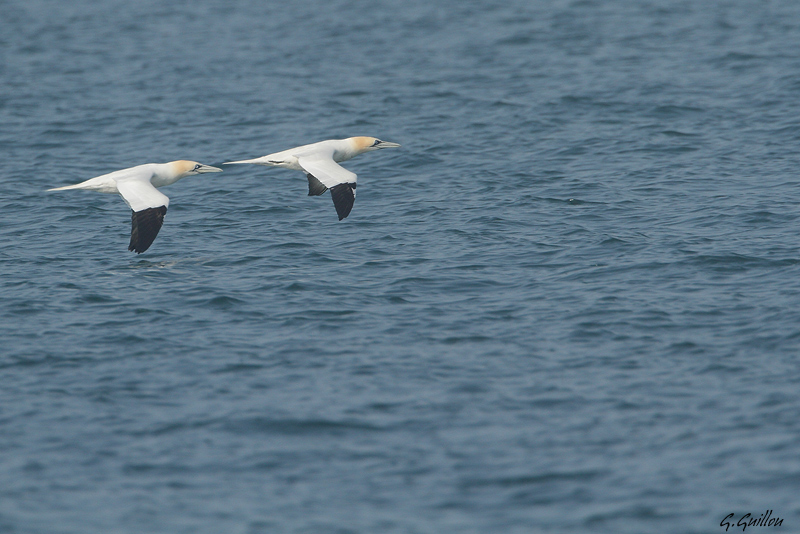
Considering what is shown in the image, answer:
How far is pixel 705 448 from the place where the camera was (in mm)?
11734

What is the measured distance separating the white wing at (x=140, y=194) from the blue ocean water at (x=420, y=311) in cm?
106

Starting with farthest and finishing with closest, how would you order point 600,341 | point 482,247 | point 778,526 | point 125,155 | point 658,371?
point 125,155, point 482,247, point 600,341, point 658,371, point 778,526

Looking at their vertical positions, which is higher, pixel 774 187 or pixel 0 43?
pixel 0 43

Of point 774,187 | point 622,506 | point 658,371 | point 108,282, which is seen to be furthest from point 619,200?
point 622,506

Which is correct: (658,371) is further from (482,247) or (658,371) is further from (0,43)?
(0,43)

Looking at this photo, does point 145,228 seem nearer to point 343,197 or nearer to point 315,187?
point 343,197

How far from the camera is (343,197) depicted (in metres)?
18.5

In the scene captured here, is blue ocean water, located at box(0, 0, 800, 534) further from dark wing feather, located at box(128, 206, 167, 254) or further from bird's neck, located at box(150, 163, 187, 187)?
bird's neck, located at box(150, 163, 187, 187)

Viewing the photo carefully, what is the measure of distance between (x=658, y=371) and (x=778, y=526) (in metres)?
3.44

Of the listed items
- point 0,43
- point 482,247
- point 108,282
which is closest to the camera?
point 108,282

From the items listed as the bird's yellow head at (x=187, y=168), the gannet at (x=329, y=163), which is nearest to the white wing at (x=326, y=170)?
the gannet at (x=329, y=163)

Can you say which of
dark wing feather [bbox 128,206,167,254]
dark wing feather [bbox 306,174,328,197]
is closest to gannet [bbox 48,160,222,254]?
dark wing feather [bbox 128,206,167,254]

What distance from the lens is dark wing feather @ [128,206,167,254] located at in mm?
17641

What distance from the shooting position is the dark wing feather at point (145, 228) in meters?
17.6
